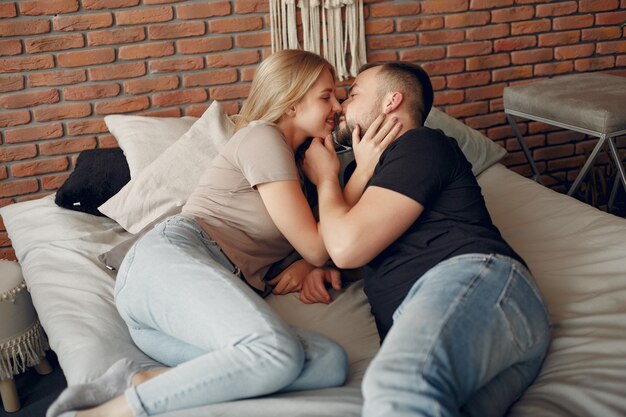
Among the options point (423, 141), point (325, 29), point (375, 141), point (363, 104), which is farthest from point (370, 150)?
point (325, 29)

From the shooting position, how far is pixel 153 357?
5.39 ft

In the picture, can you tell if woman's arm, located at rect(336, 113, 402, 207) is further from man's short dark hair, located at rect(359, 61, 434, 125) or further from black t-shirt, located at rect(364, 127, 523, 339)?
black t-shirt, located at rect(364, 127, 523, 339)

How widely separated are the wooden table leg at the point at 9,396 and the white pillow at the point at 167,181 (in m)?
0.63

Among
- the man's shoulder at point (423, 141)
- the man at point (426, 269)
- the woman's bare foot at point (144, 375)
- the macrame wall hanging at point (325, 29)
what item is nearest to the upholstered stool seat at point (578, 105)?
the macrame wall hanging at point (325, 29)

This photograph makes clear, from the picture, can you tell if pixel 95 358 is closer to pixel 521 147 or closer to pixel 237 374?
pixel 237 374

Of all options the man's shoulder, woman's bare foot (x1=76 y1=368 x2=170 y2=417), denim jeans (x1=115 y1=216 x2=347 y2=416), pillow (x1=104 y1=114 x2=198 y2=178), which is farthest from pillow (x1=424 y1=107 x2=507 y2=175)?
woman's bare foot (x1=76 y1=368 x2=170 y2=417)

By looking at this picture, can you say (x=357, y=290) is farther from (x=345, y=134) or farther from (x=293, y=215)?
(x=345, y=134)

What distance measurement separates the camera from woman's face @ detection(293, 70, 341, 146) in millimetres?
1986

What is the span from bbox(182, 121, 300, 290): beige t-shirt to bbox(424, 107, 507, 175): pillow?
1051 mm

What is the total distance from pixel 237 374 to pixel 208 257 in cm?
40

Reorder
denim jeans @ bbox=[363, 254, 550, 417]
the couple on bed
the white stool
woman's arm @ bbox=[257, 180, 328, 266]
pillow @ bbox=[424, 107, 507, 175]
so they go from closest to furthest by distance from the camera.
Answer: denim jeans @ bbox=[363, 254, 550, 417] < the couple on bed < woman's arm @ bbox=[257, 180, 328, 266] < the white stool < pillow @ bbox=[424, 107, 507, 175]

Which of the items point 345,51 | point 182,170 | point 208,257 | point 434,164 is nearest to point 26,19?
point 182,170

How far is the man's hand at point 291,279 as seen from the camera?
1920mm

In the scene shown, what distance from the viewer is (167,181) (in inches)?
93.4
